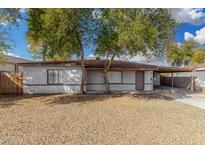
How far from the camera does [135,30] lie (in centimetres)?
1164

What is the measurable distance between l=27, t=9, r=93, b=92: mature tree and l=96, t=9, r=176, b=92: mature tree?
111 cm

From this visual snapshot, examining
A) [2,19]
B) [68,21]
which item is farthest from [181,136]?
[2,19]

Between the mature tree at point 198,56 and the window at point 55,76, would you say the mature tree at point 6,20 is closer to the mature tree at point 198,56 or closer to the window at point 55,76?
the window at point 55,76

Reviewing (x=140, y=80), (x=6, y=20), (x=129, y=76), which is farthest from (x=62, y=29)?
(x=140, y=80)

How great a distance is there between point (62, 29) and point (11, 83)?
739 cm

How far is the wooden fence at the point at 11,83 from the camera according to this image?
55.9 ft

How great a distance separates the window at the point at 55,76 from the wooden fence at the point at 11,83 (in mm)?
2375

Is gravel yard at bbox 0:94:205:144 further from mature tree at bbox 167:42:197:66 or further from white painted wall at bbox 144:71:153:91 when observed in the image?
mature tree at bbox 167:42:197:66

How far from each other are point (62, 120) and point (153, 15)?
28.1ft

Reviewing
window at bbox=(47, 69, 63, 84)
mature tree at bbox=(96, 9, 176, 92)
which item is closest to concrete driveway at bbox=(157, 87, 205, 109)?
mature tree at bbox=(96, 9, 176, 92)

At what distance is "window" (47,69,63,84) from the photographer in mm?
16938

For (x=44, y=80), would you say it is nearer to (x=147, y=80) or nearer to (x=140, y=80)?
(x=140, y=80)

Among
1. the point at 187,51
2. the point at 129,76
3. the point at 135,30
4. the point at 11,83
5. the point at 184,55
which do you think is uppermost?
the point at 187,51

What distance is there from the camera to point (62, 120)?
7.78 m
